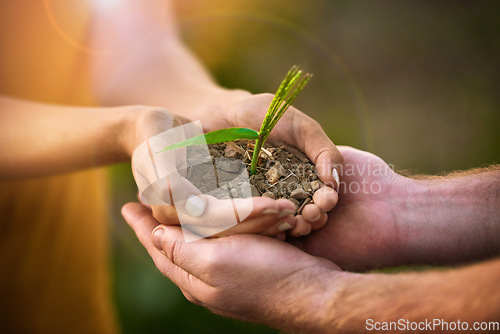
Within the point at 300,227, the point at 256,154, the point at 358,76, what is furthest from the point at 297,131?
the point at 358,76

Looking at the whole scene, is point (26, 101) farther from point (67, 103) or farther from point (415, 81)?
point (415, 81)

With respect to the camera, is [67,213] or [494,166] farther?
[67,213]

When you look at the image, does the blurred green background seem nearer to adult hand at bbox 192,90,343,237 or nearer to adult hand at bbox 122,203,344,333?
adult hand at bbox 192,90,343,237

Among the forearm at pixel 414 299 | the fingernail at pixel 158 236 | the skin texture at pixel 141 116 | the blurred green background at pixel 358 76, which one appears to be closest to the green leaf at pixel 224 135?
the skin texture at pixel 141 116

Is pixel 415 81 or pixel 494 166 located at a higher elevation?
pixel 415 81

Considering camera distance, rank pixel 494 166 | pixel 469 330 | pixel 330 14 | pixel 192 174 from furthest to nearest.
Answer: pixel 330 14 < pixel 494 166 < pixel 192 174 < pixel 469 330

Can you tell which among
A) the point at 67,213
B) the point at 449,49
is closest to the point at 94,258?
the point at 67,213

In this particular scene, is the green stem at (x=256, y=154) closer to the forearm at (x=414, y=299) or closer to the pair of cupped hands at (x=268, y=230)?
the pair of cupped hands at (x=268, y=230)
